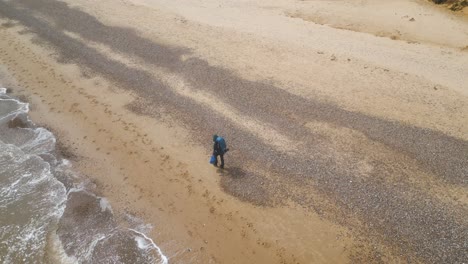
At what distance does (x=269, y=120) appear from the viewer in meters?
18.0

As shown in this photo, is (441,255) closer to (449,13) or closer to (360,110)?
(360,110)

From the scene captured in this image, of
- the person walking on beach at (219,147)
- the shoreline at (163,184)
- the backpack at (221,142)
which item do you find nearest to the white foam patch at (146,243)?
the shoreline at (163,184)

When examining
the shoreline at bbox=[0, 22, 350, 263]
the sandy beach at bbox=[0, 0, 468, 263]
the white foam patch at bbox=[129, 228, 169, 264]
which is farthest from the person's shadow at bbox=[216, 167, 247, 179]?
the white foam patch at bbox=[129, 228, 169, 264]

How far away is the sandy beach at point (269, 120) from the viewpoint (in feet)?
41.5

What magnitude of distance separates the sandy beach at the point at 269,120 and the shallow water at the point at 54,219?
2.28 ft

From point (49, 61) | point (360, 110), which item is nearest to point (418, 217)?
point (360, 110)

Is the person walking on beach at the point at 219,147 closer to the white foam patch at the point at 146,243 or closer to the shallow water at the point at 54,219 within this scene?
the shallow water at the point at 54,219

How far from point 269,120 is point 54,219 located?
10.6m

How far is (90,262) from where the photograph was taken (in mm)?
12039

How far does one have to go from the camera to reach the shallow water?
12312 mm

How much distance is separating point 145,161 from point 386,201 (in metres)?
10.4

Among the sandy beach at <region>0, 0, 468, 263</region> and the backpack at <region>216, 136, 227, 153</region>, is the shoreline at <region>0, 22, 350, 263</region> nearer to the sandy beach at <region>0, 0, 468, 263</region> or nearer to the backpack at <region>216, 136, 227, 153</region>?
the sandy beach at <region>0, 0, 468, 263</region>

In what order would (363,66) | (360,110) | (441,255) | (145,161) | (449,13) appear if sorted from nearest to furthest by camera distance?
1. (441,255)
2. (145,161)
3. (360,110)
4. (363,66)
5. (449,13)

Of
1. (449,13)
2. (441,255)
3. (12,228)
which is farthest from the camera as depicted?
(449,13)
